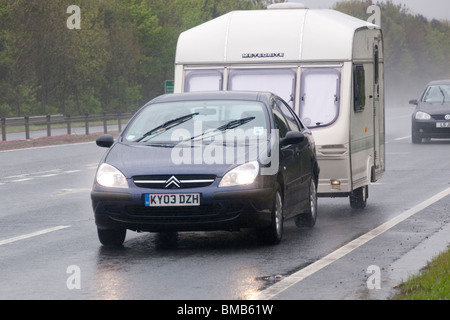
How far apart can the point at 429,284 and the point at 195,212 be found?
118 inches

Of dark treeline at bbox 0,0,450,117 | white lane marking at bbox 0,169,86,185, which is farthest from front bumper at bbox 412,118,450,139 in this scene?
dark treeline at bbox 0,0,450,117

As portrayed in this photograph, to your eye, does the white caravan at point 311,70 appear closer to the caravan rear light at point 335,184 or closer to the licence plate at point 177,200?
the caravan rear light at point 335,184

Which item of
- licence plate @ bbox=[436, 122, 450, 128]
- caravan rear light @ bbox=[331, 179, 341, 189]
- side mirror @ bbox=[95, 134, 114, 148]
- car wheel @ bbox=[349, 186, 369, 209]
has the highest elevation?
side mirror @ bbox=[95, 134, 114, 148]

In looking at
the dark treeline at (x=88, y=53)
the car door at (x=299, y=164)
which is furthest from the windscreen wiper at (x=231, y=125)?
the dark treeline at (x=88, y=53)

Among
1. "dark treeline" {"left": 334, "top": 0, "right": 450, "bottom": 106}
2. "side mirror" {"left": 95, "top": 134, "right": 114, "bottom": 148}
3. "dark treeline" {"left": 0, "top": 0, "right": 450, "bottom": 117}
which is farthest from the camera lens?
"dark treeline" {"left": 334, "top": 0, "right": 450, "bottom": 106}

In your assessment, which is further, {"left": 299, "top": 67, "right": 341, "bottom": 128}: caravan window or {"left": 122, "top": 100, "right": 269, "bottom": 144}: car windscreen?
{"left": 299, "top": 67, "right": 341, "bottom": 128}: caravan window

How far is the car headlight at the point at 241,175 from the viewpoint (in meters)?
11.0

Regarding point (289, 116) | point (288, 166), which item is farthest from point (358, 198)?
point (288, 166)

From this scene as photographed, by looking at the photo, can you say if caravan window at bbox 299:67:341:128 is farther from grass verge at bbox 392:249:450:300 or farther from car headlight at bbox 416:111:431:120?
car headlight at bbox 416:111:431:120

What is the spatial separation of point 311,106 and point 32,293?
730cm

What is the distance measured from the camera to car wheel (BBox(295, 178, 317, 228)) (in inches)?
523

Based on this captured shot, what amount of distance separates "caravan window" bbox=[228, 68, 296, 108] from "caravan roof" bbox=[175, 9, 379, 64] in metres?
0.16

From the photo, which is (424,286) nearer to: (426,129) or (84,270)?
(84,270)

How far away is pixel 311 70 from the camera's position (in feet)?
50.8
